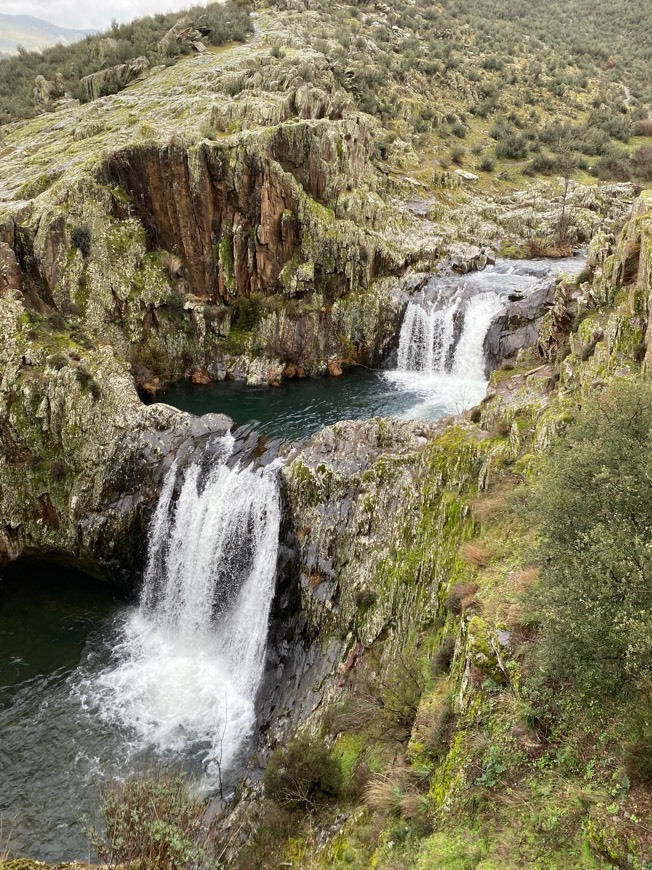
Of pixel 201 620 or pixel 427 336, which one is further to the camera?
pixel 427 336

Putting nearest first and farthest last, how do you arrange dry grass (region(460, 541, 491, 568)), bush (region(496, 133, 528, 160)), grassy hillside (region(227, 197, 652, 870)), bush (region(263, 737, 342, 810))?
grassy hillside (region(227, 197, 652, 870)) < bush (region(263, 737, 342, 810)) < dry grass (region(460, 541, 491, 568)) < bush (region(496, 133, 528, 160))

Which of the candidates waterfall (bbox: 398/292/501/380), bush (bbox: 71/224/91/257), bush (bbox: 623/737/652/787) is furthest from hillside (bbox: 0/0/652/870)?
waterfall (bbox: 398/292/501/380)

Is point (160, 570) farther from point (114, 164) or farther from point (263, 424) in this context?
point (114, 164)

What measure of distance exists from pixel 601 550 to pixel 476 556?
605 cm

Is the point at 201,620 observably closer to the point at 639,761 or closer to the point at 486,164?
the point at 639,761

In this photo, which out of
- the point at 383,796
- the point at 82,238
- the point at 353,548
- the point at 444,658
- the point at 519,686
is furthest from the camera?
the point at 82,238

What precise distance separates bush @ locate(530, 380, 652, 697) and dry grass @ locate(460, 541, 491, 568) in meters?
3.17

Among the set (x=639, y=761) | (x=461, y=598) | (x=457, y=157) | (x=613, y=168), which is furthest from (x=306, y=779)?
(x=613, y=168)

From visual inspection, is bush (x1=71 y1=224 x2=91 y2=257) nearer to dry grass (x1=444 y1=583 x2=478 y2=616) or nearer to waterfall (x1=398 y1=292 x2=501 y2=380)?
waterfall (x1=398 y1=292 x2=501 y2=380)

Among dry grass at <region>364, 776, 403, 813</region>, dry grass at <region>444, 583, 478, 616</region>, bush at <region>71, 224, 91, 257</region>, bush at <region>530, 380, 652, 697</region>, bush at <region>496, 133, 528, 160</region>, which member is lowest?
dry grass at <region>364, 776, 403, 813</region>

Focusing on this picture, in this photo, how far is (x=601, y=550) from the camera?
701 centimetres

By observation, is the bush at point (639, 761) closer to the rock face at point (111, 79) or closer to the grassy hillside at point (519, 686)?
the grassy hillside at point (519, 686)

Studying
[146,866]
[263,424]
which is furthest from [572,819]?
[263,424]

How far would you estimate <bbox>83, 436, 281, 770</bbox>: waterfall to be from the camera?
18.8m
